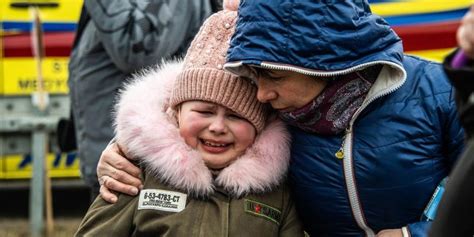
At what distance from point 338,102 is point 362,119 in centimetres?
8

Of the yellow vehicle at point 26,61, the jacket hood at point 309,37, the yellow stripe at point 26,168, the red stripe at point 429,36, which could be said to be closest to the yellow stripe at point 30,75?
the yellow vehicle at point 26,61

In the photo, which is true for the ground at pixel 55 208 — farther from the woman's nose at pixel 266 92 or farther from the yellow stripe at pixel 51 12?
the woman's nose at pixel 266 92

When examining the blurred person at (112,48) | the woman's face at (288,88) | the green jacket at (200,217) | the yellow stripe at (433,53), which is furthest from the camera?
the yellow stripe at (433,53)

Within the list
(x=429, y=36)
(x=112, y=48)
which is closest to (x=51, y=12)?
(x=429, y=36)

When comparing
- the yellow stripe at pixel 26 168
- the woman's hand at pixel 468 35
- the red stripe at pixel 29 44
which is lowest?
the yellow stripe at pixel 26 168

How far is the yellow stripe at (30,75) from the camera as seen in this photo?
630cm

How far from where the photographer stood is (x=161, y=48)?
339cm

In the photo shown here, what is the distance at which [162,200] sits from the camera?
2506mm

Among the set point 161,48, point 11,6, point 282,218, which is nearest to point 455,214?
point 282,218

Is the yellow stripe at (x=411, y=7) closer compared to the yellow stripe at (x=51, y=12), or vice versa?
A: the yellow stripe at (x=411, y=7)

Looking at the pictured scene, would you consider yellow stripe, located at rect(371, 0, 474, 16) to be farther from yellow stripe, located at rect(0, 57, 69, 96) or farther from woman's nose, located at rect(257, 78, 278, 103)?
woman's nose, located at rect(257, 78, 278, 103)

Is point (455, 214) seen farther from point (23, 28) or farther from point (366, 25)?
point (23, 28)

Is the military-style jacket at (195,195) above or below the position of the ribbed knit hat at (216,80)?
below

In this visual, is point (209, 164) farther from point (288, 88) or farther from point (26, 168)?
point (26, 168)
